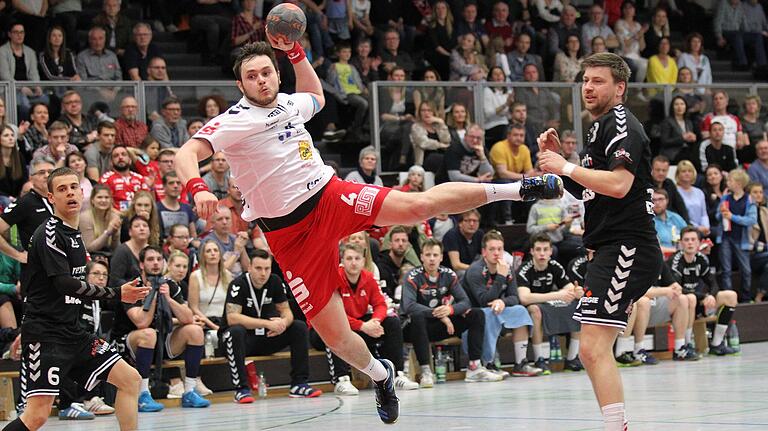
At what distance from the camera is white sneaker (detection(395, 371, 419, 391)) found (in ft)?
42.2

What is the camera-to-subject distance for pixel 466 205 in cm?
748

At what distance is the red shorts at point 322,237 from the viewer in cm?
A: 775

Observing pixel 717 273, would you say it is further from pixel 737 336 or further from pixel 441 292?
pixel 441 292

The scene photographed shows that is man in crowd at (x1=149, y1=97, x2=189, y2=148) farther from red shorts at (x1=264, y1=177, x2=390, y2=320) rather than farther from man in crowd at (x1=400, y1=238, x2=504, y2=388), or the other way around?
red shorts at (x1=264, y1=177, x2=390, y2=320)

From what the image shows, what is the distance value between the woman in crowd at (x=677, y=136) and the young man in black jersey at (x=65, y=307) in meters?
12.7

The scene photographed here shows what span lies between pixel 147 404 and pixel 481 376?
13.0 feet

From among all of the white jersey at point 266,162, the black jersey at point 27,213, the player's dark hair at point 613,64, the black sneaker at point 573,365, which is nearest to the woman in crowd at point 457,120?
the black sneaker at point 573,365

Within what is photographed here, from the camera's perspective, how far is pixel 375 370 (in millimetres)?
8531

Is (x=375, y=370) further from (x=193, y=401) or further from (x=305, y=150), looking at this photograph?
(x=193, y=401)

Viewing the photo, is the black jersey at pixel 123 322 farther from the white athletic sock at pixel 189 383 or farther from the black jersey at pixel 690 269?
the black jersey at pixel 690 269

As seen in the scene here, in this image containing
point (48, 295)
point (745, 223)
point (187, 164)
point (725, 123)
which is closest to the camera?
point (187, 164)

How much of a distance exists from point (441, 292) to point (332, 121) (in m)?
5.04

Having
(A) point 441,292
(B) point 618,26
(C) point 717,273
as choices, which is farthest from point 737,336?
(B) point 618,26

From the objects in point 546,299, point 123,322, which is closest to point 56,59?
point 123,322
